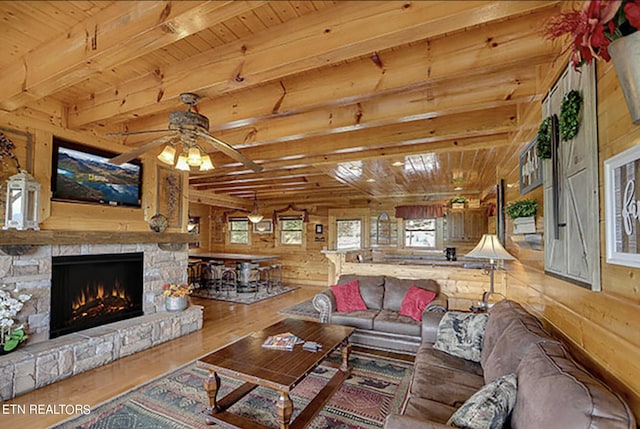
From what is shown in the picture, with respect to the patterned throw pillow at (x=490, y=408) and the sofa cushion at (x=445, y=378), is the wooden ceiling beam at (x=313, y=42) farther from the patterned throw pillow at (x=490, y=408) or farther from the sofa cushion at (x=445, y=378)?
the sofa cushion at (x=445, y=378)

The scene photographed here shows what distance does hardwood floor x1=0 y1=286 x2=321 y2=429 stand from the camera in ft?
7.75

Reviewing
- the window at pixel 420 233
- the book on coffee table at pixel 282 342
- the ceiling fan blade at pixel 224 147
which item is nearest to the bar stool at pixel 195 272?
the window at pixel 420 233

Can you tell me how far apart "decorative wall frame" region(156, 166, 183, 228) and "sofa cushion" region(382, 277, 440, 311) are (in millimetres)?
3251

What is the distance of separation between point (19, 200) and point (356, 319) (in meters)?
3.73

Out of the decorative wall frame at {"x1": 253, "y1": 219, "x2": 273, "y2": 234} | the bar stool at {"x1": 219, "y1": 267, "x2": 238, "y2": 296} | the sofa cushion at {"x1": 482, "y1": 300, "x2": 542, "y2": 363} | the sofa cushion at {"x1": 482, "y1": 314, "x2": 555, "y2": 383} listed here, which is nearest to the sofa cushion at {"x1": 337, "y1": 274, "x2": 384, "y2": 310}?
the sofa cushion at {"x1": 482, "y1": 300, "x2": 542, "y2": 363}

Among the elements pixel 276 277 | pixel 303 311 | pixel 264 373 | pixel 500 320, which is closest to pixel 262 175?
pixel 303 311

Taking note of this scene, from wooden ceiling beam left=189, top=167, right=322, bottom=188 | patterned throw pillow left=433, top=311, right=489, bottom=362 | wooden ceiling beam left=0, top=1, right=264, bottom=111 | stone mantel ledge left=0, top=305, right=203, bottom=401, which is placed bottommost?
stone mantel ledge left=0, top=305, right=203, bottom=401

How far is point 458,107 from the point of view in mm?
2518

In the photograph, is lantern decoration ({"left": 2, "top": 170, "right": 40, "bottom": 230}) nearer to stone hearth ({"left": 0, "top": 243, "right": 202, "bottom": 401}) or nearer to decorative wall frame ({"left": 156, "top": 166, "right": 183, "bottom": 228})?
stone hearth ({"left": 0, "top": 243, "right": 202, "bottom": 401})

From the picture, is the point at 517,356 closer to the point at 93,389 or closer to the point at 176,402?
the point at 176,402

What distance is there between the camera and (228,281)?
7867 mm

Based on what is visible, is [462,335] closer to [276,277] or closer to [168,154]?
[168,154]

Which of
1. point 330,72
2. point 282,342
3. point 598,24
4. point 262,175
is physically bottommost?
point 282,342

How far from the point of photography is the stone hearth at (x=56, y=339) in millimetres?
2666
